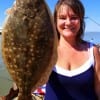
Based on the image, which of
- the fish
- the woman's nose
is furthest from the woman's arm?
the fish

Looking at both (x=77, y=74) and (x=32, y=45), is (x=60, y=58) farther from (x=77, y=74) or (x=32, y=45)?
(x=32, y=45)

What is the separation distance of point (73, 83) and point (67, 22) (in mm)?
564

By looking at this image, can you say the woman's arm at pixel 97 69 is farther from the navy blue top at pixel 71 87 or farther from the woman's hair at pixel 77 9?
the woman's hair at pixel 77 9

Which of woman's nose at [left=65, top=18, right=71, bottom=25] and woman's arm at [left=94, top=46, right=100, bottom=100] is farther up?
woman's nose at [left=65, top=18, right=71, bottom=25]

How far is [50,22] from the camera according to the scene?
2.79 meters

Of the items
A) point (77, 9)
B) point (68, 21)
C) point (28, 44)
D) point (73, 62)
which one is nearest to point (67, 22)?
point (68, 21)

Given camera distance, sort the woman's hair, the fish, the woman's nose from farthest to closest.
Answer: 1. the woman's hair
2. the woman's nose
3. the fish

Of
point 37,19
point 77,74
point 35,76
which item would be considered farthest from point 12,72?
point 77,74

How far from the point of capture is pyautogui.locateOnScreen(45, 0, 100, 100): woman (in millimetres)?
3436

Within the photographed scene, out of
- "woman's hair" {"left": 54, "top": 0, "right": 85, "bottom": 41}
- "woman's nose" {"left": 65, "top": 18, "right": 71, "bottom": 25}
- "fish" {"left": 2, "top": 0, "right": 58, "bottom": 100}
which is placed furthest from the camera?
"woman's hair" {"left": 54, "top": 0, "right": 85, "bottom": 41}

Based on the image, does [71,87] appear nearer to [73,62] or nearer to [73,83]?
[73,83]

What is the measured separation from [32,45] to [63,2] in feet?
3.02

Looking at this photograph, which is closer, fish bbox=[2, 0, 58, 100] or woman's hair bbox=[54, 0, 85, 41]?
fish bbox=[2, 0, 58, 100]

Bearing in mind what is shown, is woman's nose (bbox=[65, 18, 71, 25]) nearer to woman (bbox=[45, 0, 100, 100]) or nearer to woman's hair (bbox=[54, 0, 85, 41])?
woman (bbox=[45, 0, 100, 100])
